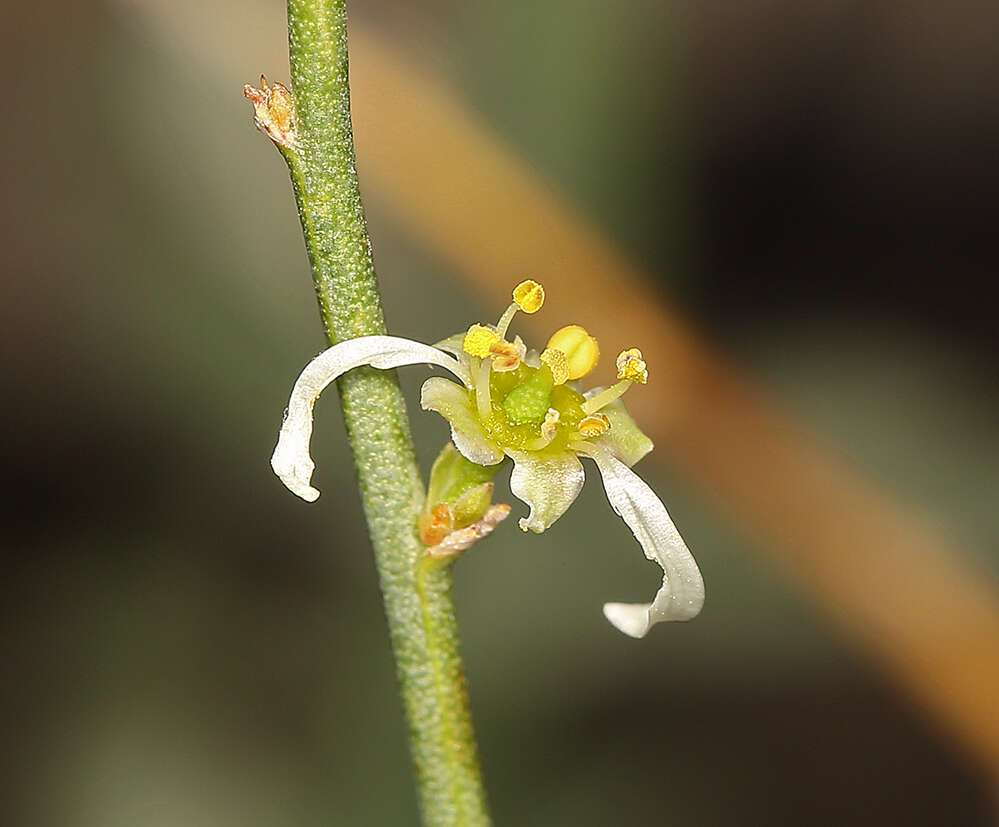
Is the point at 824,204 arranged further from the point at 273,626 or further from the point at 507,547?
the point at 273,626

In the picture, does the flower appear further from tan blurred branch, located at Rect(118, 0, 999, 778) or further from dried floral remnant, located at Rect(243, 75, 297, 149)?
tan blurred branch, located at Rect(118, 0, 999, 778)

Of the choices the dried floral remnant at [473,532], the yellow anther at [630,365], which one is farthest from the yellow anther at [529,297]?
the dried floral remnant at [473,532]

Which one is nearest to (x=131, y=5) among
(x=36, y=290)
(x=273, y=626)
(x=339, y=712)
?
(x=36, y=290)

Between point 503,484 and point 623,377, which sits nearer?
point 623,377

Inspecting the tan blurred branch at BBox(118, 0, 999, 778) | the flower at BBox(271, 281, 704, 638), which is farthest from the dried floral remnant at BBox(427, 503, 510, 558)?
the tan blurred branch at BBox(118, 0, 999, 778)

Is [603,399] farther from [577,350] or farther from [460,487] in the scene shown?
[460,487]

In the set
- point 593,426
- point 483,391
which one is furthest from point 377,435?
point 593,426

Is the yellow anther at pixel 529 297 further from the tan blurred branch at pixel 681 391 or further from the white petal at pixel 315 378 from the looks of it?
the tan blurred branch at pixel 681 391
